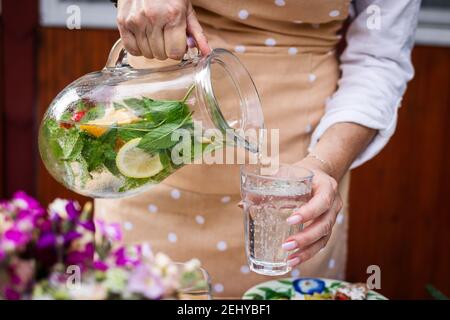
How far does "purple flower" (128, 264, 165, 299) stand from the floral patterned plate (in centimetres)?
20

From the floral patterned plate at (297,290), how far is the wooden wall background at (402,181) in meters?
1.36

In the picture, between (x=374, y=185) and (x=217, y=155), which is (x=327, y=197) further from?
(x=374, y=185)

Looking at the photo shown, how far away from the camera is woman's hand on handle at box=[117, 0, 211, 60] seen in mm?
897

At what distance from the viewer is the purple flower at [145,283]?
100 cm

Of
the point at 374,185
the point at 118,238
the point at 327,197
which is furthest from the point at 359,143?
the point at 374,185

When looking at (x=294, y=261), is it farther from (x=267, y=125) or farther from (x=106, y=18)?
(x=106, y=18)

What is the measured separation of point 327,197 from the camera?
3.09ft

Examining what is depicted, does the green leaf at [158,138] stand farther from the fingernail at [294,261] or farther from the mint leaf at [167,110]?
the fingernail at [294,261]

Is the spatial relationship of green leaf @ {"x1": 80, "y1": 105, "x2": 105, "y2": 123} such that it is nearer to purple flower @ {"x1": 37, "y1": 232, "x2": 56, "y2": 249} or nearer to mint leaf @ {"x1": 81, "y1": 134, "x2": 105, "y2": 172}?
mint leaf @ {"x1": 81, "y1": 134, "x2": 105, "y2": 172}

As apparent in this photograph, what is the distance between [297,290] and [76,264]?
41 cm

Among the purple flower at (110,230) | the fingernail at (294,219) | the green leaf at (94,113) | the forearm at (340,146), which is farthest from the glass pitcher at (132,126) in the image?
the purple flower at (110,230)

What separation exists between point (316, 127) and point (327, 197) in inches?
15.3

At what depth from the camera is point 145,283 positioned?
1.03 metres

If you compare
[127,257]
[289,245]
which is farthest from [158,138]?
[127,257]
